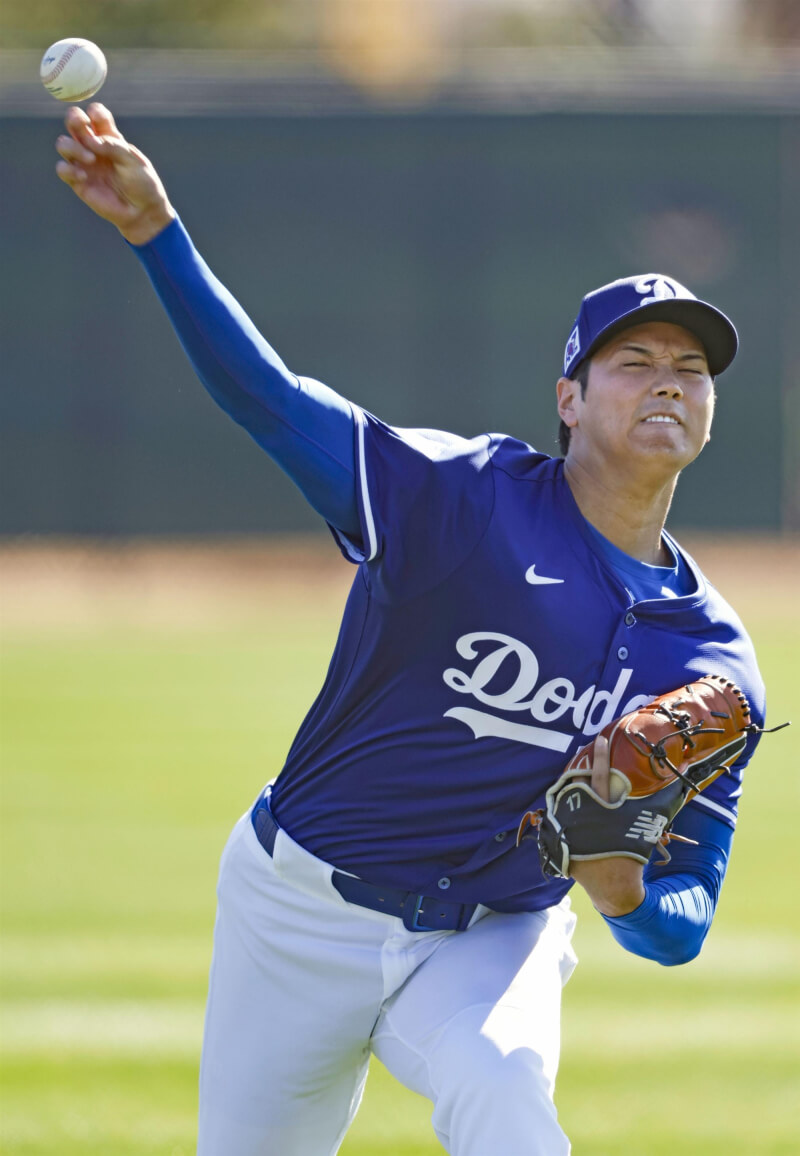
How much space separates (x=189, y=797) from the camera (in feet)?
26.3

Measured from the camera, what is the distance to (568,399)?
3.08 meters

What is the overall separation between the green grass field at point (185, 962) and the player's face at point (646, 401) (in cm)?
206

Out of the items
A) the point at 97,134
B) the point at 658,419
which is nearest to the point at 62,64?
the point at 97,134

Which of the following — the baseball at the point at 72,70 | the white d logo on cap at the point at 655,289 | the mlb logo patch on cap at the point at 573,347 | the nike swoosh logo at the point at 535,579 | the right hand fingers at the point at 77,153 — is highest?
the baseball at the point at 72,70

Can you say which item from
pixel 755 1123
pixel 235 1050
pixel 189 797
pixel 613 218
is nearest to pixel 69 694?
pixel 189 797

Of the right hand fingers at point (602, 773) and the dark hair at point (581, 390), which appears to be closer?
the right hand fingers at point (602, 773)

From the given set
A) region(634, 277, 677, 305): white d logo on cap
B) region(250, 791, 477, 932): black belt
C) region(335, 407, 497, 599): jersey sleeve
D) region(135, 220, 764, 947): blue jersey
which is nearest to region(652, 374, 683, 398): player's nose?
region(634, 277, 677, 305): white d logo on cap

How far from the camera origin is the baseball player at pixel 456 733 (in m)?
2.65

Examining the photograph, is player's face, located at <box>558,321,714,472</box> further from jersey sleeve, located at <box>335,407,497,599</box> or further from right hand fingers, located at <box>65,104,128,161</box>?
right hand fingers, located at <box>65,104,128,161</box>

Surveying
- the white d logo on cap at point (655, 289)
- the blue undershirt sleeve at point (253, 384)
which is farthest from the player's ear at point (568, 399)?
the blue undershirt sleeve at point (253, 384)

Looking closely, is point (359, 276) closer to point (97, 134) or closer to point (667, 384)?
point (667, 384)

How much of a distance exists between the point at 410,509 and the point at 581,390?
56cm

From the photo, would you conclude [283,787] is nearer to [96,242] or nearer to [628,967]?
[628,967]

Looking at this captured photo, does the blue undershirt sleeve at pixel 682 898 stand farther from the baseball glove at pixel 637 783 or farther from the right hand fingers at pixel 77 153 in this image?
the right hand fingers at pixel 77 153
